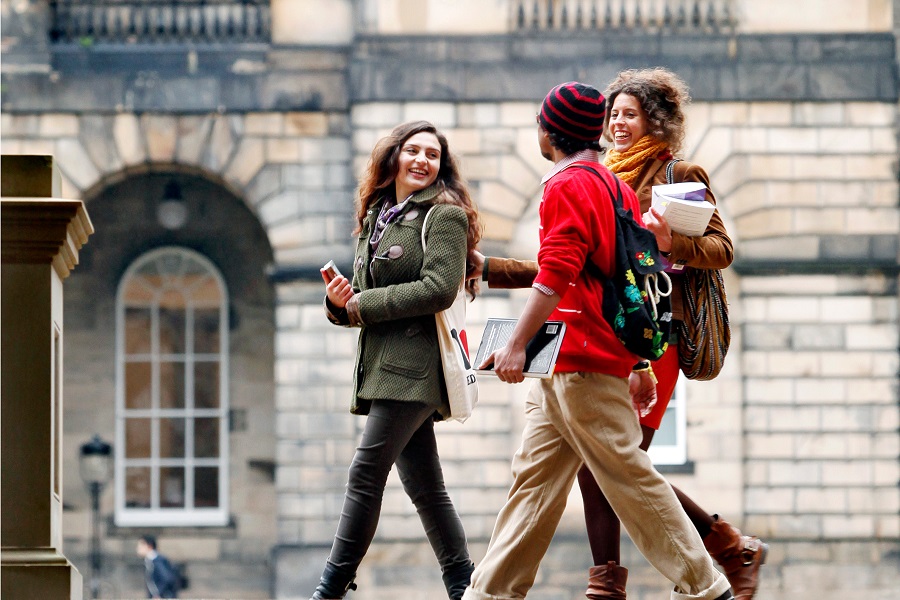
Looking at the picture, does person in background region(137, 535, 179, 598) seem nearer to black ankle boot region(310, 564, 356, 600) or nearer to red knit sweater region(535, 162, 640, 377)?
black ankle boot region(310, 564, 356, 600)

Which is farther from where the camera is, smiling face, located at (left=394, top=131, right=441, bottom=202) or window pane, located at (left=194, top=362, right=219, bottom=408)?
window pane, located at (left=194, top=362, right=219, bottom=408)

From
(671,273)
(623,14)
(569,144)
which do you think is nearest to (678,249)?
(671,273)

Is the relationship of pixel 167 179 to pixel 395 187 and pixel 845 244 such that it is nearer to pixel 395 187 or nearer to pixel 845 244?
pixel 845 244

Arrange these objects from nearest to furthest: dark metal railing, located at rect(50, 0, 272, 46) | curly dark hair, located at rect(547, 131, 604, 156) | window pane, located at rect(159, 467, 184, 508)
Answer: curly dark hair, located at rect(547, 131, 604, 156) < dark metal railing, located at rect(50, 0, 272, 46) < window pane, located at rect(159, 467, 184, 508)

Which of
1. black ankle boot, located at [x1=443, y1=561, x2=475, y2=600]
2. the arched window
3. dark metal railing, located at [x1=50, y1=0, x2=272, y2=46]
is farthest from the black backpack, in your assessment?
the arched window

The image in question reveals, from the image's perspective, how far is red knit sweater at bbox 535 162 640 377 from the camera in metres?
4.33

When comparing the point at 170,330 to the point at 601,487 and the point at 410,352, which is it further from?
the point at 601,487

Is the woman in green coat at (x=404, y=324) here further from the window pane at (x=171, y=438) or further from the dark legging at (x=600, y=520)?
the window pane at (x=171, y=438)

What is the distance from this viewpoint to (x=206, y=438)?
643 inches

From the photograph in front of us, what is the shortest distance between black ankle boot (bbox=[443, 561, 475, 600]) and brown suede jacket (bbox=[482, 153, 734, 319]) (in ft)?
2.93

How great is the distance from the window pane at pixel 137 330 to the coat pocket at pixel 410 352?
11.7 meters

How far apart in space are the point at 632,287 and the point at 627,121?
0.69 metres

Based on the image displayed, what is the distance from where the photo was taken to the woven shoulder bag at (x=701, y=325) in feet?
15.7

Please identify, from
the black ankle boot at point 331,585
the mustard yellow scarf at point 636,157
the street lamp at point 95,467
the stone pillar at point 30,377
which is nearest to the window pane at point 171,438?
the street lamp at point 95,467
